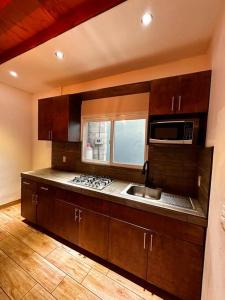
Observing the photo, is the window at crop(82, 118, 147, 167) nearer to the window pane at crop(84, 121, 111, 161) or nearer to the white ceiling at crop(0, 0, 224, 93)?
the window pane at crop(84, 121, 111, 161)

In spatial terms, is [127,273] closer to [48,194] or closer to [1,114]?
[48,194]

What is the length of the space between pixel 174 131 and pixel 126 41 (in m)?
1.08

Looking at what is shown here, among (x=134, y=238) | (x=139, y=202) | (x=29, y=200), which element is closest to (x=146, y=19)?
(x=139, y=202)

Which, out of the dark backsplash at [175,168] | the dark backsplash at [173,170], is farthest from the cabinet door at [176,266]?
the dark backsplash at [175,168]

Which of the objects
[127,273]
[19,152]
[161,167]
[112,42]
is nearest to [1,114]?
[19,152]

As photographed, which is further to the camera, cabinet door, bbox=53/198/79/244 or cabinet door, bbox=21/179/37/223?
cabinet door, bbox=21/179/37/223

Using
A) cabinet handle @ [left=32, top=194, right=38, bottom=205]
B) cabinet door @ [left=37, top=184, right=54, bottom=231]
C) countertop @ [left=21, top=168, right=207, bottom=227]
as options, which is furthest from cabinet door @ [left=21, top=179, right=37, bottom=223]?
countertop @ [left=21, top=168, right=207, bottom=227]

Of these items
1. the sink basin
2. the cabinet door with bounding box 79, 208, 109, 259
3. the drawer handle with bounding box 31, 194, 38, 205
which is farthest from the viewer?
the drawer handle with bounding box 31, 194, 38, 205

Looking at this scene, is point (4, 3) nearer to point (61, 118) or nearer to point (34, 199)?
point (61, 118)

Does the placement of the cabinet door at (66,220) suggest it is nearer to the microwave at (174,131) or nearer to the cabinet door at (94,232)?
the cabinet door at (94,232)

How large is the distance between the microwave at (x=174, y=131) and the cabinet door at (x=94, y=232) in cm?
112

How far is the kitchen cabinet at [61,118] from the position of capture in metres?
2.37

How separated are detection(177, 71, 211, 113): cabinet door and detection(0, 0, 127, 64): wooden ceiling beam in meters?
0.92

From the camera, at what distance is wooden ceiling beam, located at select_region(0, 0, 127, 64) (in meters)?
1.18
